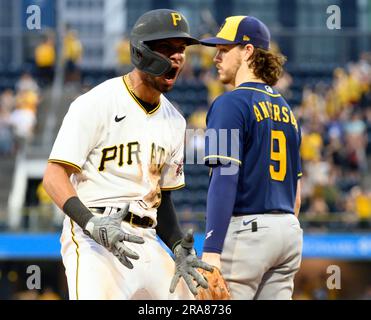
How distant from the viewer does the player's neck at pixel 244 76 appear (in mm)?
5492

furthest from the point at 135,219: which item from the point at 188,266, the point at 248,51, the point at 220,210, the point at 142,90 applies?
the point at 248,51

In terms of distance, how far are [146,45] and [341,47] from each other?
15639mm

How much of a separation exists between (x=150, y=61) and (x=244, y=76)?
27.1 inches

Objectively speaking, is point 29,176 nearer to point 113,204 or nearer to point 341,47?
point 341,47

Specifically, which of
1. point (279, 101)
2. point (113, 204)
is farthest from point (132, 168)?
point (279, 101)

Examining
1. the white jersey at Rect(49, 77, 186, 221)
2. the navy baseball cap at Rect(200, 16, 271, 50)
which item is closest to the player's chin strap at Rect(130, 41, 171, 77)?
the white jersey at Rect(49, 77, 186, 221)

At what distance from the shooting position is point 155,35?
5.02 m

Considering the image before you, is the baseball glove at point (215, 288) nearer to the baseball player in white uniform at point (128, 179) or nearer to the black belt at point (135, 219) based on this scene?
the baseball player in white uniform at point (128, 179)

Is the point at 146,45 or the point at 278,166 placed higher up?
the point at 146,45

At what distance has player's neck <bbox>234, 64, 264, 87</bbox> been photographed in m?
5.49

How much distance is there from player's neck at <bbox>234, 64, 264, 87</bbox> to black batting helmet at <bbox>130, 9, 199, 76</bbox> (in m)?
0.49

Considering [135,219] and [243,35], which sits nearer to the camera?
[135,219]

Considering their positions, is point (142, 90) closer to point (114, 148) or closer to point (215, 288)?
point (114, 148)

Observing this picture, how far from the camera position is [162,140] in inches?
201
